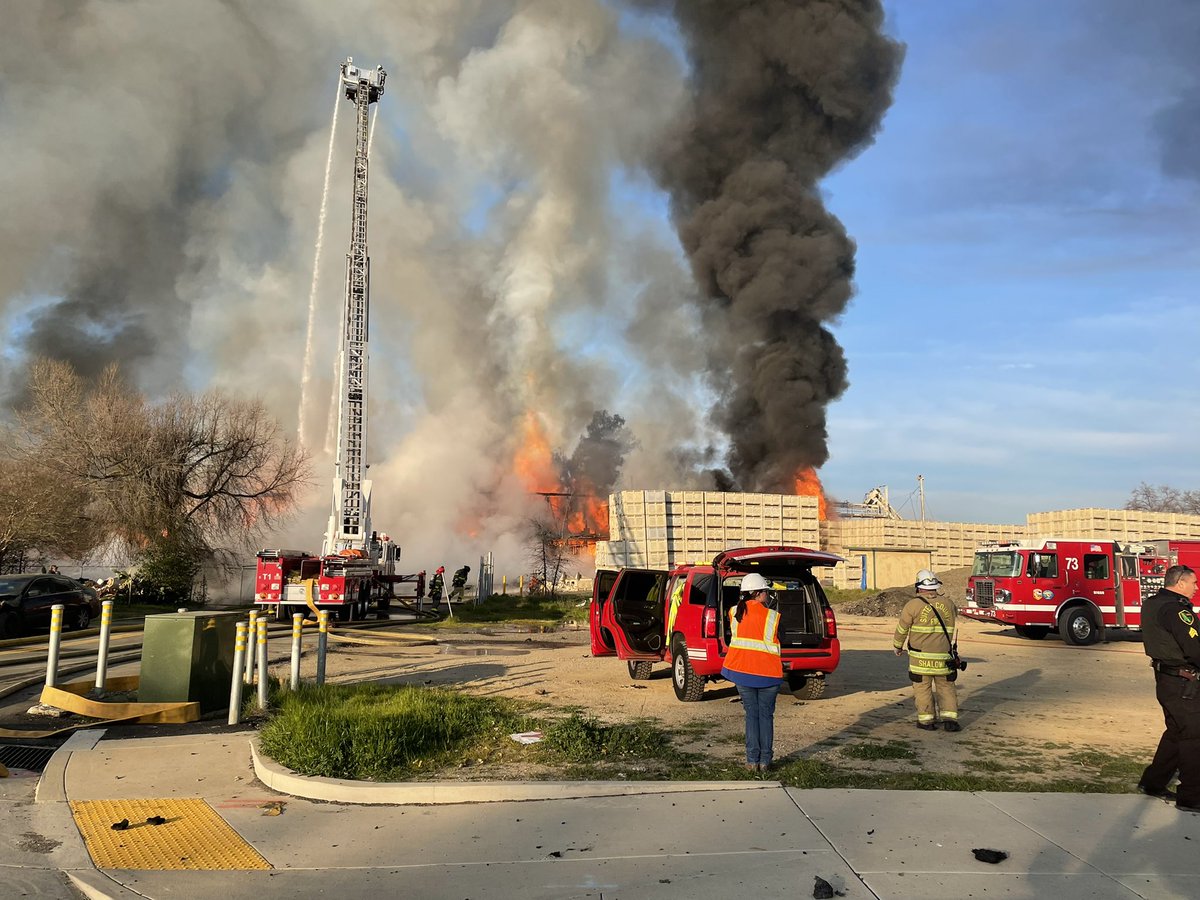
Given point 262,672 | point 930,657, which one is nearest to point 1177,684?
point 930,657

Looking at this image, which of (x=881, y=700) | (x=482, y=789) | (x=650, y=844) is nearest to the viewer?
(x=650, y=844)

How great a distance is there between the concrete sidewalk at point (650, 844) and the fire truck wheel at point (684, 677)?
149 inches

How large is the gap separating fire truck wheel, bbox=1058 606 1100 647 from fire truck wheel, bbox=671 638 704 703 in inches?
490

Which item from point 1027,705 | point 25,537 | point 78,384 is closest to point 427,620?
point 25,537

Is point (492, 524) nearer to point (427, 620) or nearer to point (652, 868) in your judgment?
point (427, 620)

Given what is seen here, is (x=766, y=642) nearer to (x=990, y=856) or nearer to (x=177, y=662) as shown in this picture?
(x=990, y=856)

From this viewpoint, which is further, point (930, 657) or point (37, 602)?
point (37, 602)

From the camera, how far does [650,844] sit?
4746 millimetres

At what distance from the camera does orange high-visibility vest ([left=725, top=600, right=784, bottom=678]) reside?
21.1ft

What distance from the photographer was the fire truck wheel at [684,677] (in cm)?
962

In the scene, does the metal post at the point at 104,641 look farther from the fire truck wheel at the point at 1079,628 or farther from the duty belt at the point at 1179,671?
the fire truck wheel at the point at 1079,628

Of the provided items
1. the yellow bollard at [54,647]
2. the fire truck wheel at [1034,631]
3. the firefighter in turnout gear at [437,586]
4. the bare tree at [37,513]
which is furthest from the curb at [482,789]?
the bare tree at [37,513]

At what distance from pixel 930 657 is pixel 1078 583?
13.0 meters

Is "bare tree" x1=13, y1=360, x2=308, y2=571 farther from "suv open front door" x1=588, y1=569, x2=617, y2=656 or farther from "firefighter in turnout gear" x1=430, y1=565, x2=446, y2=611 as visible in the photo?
"suv open front door" x1=588, y1=569, x2=617, y2=656
